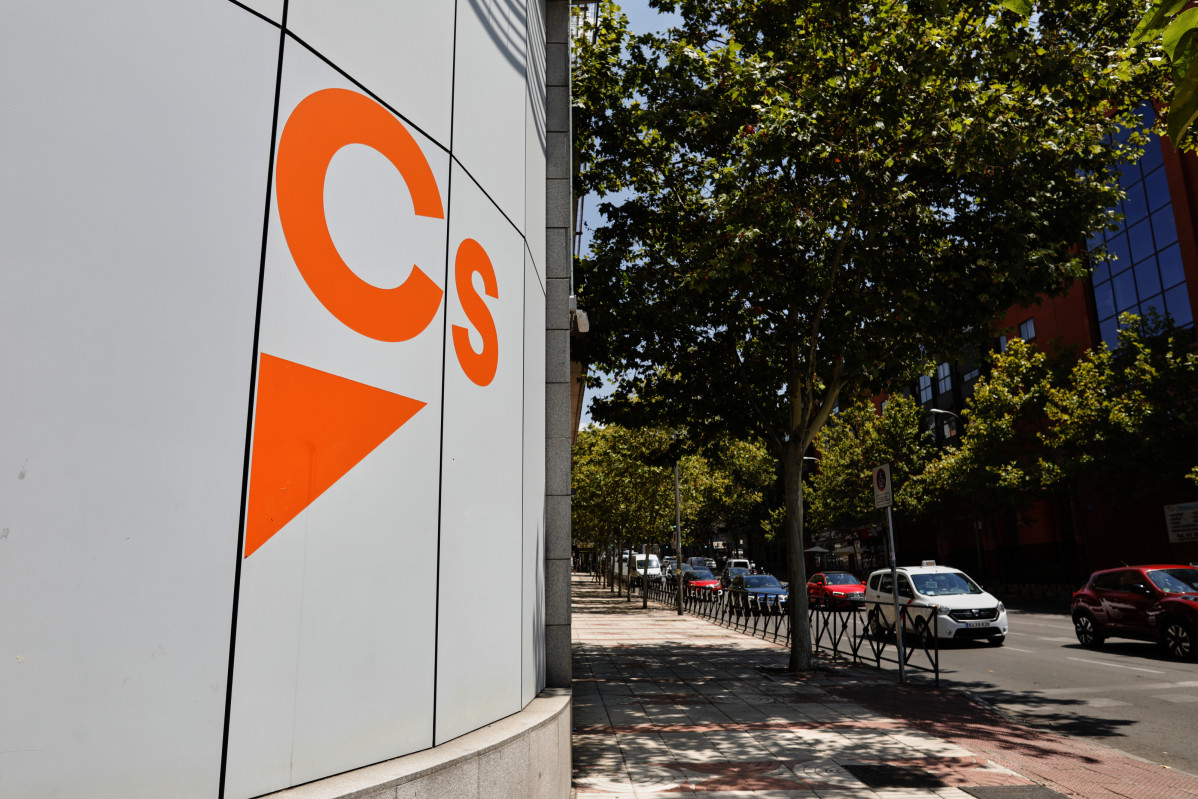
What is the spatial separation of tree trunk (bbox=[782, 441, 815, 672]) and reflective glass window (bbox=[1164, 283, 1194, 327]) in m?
24.7

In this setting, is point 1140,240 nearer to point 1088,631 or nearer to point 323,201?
point 1088,631

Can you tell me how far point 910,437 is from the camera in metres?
44.9

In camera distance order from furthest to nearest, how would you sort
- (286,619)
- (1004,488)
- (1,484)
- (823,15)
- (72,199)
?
(1004,488) → (823,15) → (286,619) → (72,199) → (1,484)

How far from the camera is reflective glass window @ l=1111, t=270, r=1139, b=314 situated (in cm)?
3309

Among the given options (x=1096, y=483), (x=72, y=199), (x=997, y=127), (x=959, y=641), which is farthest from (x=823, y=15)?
(x=1096, y=483)

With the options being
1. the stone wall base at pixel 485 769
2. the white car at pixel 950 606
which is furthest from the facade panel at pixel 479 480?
the white car at pixel 950 606

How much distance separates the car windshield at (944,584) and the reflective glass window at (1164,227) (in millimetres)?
21535

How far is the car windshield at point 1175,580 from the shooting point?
45.1 ft

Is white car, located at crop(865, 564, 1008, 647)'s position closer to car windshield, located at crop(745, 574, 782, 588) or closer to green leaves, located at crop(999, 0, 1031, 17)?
car windshield, located at crop(745, 574, 782, 588)

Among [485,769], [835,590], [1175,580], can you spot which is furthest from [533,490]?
[835,590]

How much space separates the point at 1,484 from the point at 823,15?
37.4 feet

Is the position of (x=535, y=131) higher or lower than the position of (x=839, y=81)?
lower

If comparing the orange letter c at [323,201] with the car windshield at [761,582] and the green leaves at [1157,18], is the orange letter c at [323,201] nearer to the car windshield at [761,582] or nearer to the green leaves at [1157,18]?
the green leaves at [1157,18]

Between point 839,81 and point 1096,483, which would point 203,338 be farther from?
point 1096,483
